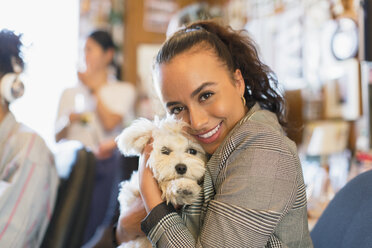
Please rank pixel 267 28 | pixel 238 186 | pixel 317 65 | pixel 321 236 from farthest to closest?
pixel 267 28
pixel 317 65
pixel 321 236
pixel 238 186

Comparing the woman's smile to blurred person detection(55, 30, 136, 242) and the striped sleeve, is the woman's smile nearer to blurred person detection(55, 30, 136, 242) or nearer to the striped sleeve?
the striped sleeve

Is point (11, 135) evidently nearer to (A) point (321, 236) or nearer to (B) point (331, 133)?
(A) point (321, 236)

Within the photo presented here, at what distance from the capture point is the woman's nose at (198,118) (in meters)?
0.93

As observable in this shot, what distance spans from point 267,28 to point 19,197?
285cm

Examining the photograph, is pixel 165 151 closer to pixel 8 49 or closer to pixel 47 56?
pixel 8 49

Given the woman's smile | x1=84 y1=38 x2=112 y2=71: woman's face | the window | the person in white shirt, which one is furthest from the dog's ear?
the window

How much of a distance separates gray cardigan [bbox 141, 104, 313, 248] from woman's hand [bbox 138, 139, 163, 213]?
4cm

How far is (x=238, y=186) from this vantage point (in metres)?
0.74

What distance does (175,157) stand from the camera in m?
1.01

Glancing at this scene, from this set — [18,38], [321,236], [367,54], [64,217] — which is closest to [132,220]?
[64,217]

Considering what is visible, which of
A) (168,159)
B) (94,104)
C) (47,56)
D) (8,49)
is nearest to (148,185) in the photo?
(168,159)

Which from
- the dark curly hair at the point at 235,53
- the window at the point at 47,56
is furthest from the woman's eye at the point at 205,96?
the window at the point at 47,56

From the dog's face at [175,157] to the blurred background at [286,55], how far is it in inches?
14.4

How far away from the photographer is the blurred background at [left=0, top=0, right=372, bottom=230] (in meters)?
1.92
